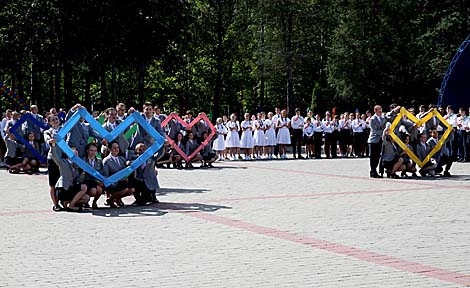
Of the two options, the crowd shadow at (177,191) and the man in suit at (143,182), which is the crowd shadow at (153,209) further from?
the crowd shadow at (177,191)

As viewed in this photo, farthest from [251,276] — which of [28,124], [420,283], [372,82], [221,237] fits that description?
[372,82]

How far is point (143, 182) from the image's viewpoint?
15.7 metres

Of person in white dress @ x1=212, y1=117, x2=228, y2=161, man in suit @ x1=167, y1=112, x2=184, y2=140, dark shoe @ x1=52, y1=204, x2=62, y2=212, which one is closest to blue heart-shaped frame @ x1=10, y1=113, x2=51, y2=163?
man in suit @ x1=167, y1=112, x2=184, y2=140

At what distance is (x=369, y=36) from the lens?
5569 centimetres

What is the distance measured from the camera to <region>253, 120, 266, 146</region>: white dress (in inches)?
1282

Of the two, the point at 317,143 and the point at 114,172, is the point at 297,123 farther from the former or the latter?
the point at 114,172

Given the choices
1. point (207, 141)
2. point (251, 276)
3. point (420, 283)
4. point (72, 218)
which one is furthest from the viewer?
point (207, 141)

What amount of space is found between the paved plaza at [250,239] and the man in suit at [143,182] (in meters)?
0.39

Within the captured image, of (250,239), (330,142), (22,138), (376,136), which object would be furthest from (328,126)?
(250,239)

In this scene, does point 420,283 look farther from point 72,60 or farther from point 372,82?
point 372,82

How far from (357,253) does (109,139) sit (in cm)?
746

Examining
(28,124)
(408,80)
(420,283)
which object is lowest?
(420,283)

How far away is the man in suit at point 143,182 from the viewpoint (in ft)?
51.2

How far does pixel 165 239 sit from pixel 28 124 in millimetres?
15774
